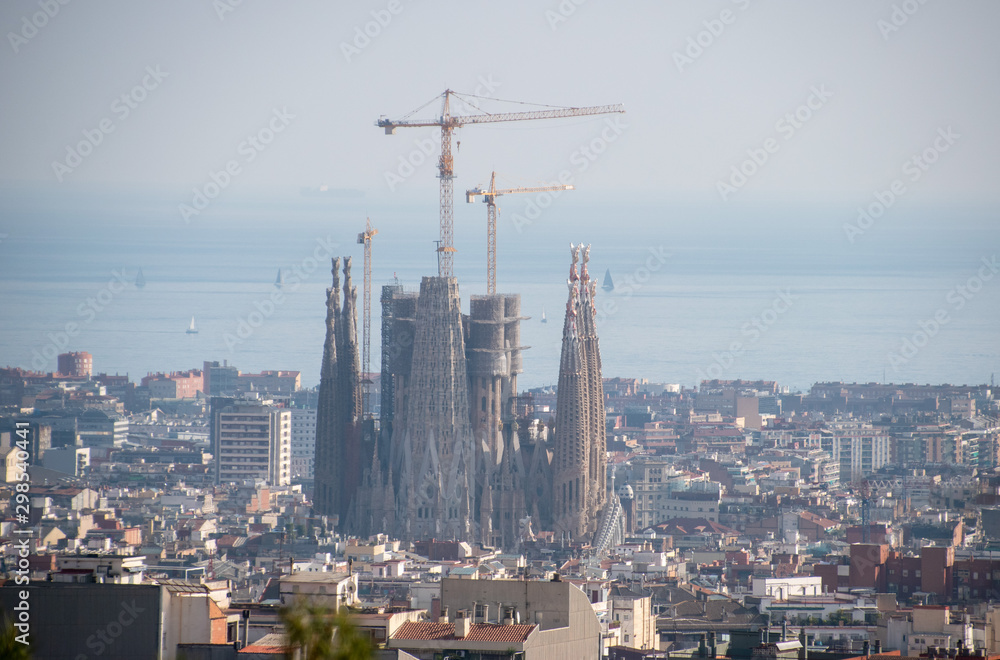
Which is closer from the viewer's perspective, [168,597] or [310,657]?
[310,657]

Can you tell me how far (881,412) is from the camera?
121 m

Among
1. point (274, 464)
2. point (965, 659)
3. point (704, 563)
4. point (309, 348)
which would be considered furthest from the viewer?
point (309, 348)

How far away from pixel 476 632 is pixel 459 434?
42010mm

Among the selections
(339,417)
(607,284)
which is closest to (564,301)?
(607,284)

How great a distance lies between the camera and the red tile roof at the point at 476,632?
21719 mm

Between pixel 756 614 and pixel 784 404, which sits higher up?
pixel 784 404

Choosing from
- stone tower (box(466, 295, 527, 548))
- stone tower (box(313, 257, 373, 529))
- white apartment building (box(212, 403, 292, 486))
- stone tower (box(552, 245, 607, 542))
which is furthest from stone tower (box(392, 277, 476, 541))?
white apartment building (box(212, 403, 292, 486))

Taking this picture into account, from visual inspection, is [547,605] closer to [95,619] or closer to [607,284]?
[95,619]

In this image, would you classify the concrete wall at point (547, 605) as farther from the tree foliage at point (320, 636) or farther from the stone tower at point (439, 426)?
the stone tower at point (439, 426)

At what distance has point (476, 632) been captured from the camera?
2188cm

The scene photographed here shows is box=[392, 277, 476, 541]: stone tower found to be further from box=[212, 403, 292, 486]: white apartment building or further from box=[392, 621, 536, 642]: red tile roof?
box=[392, 621, 536, 642]: red tile roof

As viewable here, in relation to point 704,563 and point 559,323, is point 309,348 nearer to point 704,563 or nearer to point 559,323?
point 559,323

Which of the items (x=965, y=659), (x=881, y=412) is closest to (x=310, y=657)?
(x=965, y=659)

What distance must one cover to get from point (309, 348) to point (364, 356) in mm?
76580
